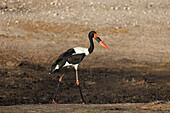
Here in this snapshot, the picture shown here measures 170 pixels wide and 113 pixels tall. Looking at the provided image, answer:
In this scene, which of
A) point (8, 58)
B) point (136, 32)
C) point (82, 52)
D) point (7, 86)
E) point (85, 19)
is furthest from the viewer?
point (85, 19)

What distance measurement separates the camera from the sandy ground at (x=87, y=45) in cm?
1123

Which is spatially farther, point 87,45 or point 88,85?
point 87,45

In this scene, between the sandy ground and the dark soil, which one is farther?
the sandy ground

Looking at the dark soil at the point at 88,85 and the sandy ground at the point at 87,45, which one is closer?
the dark soil at the point at 88,85

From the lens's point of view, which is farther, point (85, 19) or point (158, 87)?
point (85, 19)

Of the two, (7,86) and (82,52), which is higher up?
(82,52)

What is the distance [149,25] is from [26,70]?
841cm

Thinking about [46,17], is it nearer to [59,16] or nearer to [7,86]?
[59,16]

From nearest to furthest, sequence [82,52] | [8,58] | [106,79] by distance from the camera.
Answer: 1. [82,52]
2. [106,79]
3. [8,58]

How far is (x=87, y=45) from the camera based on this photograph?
17.2 m

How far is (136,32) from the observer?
1898 cm

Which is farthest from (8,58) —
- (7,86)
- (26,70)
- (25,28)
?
(25,28)

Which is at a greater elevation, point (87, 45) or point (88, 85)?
point (87, 45)

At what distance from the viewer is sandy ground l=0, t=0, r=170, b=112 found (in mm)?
11227
